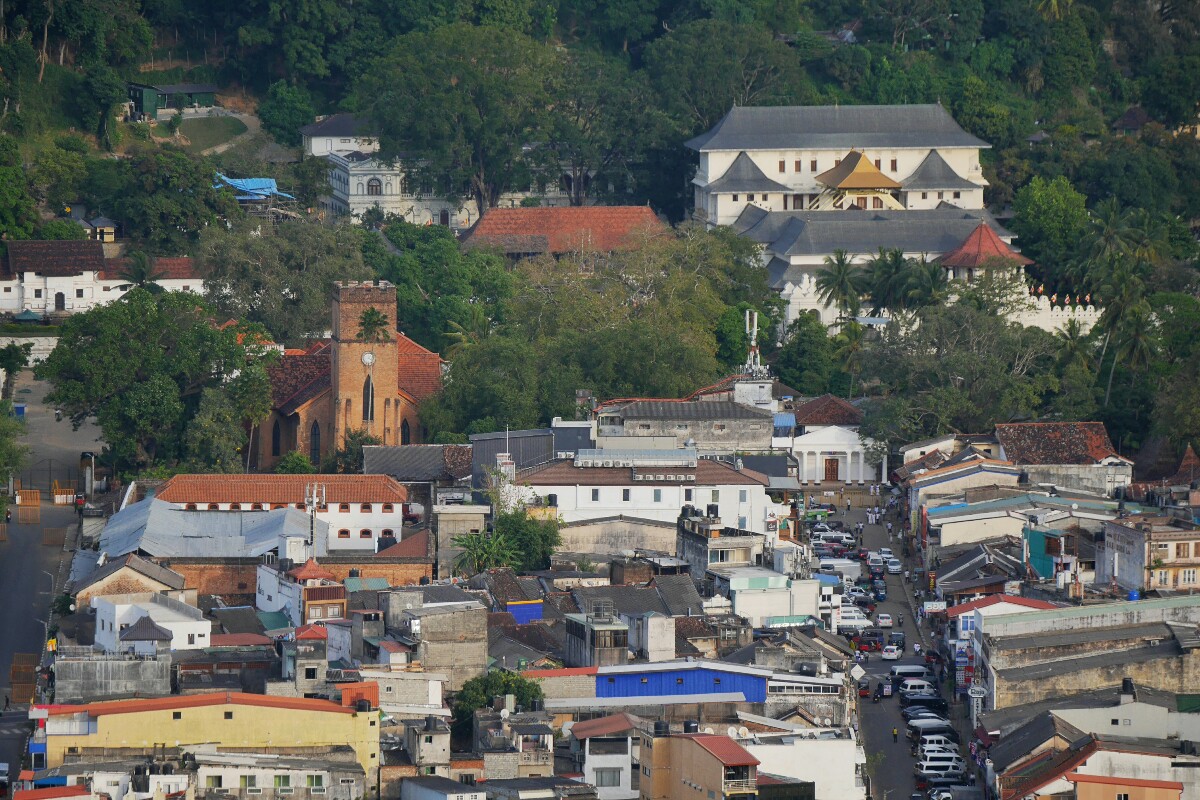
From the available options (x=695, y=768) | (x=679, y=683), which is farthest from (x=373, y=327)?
(x=695, y=768)

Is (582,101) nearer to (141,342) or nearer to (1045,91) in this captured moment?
(1045,91)

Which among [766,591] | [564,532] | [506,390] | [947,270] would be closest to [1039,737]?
[766,591]

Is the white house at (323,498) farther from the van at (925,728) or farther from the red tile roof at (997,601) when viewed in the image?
the van at (925,728)

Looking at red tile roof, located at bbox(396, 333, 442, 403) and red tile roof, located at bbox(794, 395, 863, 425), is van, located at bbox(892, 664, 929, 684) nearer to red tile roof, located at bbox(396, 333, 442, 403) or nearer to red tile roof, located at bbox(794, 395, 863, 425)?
red tile roof, located at bbox(794, 395, 863, 425)

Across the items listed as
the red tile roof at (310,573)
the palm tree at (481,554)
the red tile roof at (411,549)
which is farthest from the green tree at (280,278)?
the red tile roof at (310,573)

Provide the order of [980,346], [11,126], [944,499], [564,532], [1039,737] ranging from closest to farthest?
[1039,737] < [564,532] < [944,499] < [980,346] < [11,126]

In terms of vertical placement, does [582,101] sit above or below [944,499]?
above
